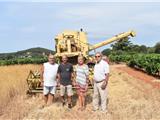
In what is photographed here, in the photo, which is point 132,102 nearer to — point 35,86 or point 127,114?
point 127,114

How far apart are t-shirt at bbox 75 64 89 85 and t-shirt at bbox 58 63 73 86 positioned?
29cm

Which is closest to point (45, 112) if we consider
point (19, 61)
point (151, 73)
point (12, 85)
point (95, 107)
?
point (95, 107)

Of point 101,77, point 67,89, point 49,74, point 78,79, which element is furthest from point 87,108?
point 49,74

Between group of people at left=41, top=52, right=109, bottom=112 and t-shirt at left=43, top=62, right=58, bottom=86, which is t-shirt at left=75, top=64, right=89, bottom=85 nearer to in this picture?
group of people at left=41, top=52, right=109, bottom=112

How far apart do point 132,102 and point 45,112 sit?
3.04 m

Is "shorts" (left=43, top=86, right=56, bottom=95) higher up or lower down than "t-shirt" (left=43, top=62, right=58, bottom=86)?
lower down

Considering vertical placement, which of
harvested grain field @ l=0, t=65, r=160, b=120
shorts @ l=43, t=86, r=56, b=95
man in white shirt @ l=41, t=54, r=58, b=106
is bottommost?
harvested grain field @ l=0, t=65, r=160, b=120

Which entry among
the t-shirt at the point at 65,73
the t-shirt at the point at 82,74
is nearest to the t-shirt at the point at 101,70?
the t-shirt at the point at 82,74

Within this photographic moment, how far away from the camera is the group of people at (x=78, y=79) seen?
11820 millimetres

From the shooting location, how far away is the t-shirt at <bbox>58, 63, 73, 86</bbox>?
40.6 feet

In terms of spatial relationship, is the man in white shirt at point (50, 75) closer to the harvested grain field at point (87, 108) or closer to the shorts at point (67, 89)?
the shorts at point (67, 89)

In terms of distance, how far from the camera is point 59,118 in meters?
11.1

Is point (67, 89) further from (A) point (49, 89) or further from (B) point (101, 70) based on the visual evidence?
(B) point (101, 70)

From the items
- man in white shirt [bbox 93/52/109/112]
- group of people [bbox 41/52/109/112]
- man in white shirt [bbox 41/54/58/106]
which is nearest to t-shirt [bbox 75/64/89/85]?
group of people [bbox 41/52/109/112]
